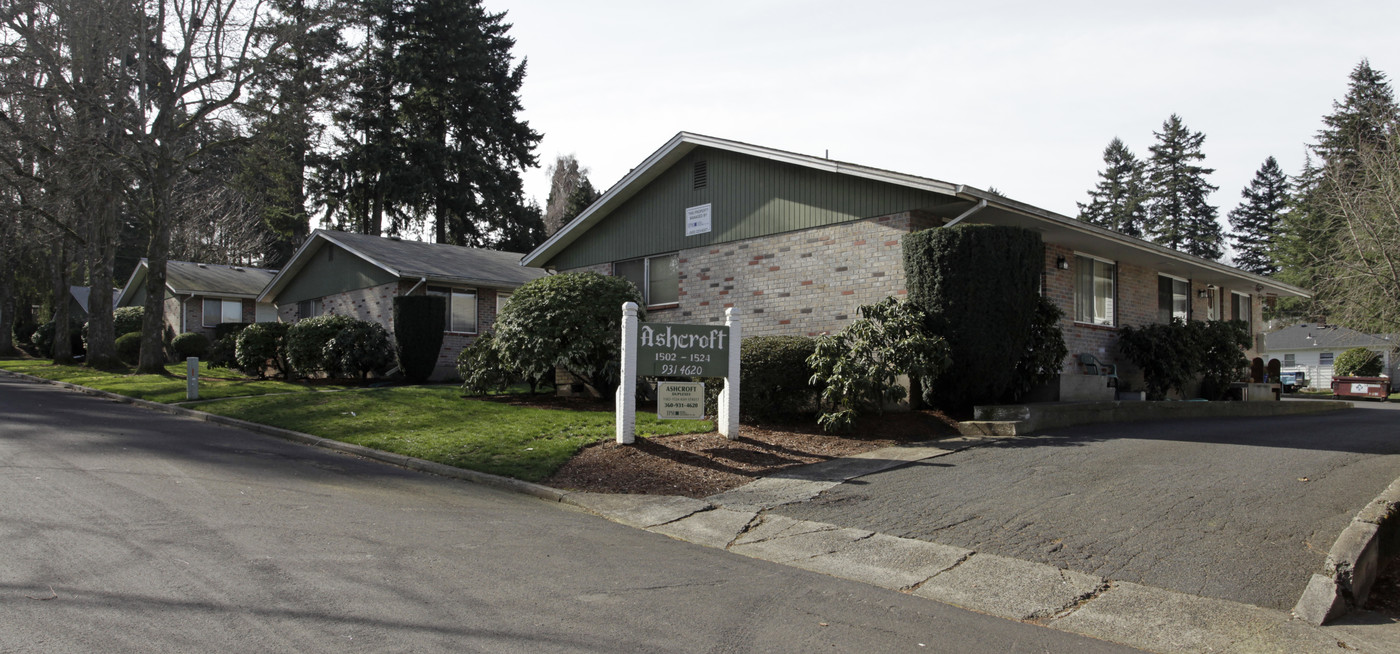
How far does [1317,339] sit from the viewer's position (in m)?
44.8

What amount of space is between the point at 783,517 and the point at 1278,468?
224 inches

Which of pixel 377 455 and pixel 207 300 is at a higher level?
pixel 207 300

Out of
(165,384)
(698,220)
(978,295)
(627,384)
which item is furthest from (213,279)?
(978,295)

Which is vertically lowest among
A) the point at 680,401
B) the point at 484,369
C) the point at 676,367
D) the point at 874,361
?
the point at 680,401

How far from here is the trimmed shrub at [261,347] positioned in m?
24.5

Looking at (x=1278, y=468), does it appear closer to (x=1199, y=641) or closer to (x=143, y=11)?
(x=1199, y=641)

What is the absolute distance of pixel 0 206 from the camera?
27.6 meters

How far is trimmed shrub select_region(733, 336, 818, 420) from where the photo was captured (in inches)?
485

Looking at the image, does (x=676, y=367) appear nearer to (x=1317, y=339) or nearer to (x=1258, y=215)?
(x=1317, y=339)

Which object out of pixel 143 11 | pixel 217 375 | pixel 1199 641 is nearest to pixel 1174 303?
pixel 1199 641

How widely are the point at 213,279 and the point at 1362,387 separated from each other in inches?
1852

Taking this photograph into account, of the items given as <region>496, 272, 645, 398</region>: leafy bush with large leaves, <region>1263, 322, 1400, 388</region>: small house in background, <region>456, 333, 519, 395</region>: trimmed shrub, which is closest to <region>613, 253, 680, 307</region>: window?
<region>496, 272, 645, 398</region>: leafy bush with large leaves

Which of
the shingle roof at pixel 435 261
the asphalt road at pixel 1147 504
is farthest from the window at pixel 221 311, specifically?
the asphalt road at pixel 1147 504

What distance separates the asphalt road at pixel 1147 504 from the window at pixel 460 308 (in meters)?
18.4
